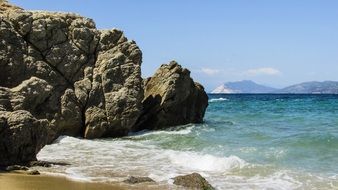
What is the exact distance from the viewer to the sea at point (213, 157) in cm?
1734

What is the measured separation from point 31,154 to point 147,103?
16.8 m

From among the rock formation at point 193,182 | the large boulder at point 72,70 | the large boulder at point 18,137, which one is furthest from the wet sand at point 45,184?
the large boulder at point 72,70

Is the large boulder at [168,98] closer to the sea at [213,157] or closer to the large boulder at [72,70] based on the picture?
the sea at [213,157]

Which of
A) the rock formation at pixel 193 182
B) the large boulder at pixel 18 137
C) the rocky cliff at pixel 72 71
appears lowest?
the rock formation at pixel 193 182

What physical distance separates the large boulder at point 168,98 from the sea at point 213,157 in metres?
1.77

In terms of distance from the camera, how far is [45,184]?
48.7ft

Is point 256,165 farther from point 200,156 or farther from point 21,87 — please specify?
point 21,87

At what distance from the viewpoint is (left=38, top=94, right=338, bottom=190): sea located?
1734 centimetres

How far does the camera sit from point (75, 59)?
2969 cm

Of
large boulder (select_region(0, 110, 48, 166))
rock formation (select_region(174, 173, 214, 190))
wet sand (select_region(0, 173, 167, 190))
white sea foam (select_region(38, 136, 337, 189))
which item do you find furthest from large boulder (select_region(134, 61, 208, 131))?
wet sand (select_region(0, 173, 167, 190))

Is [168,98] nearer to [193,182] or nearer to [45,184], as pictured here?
[193,182]

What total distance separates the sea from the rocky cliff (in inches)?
53.2

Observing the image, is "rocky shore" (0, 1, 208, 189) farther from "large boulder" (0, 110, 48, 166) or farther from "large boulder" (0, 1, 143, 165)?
"large boulder" (0, 110, 48, 166)

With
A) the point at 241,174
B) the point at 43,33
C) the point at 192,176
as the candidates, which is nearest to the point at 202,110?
the point at 43,33
